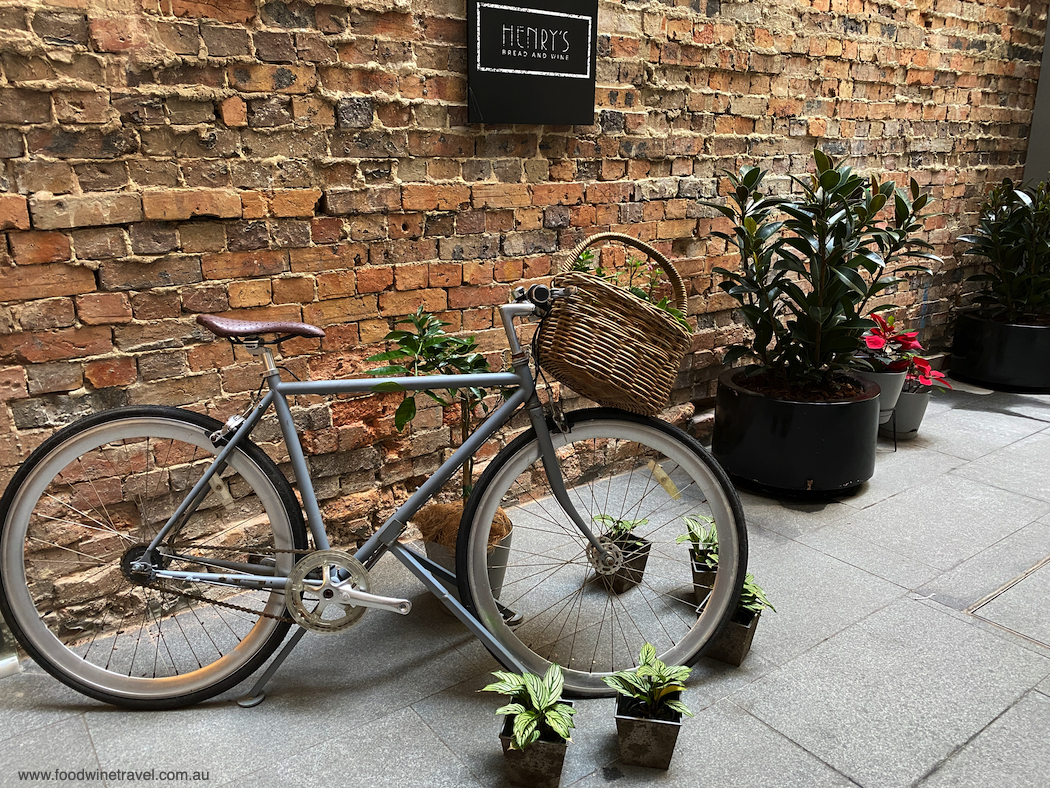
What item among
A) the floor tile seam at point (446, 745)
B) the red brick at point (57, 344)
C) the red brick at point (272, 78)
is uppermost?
the red brick at point (272, 78)

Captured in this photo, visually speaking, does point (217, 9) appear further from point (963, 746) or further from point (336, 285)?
point (963, 746)

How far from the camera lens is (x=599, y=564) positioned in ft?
6.32

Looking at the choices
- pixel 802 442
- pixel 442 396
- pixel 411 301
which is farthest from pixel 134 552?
pixel 802 442

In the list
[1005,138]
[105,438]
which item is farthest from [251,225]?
[1005,138]

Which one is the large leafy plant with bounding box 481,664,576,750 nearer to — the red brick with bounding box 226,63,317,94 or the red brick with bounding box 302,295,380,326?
the red brick with bounding box 302,295,380,326

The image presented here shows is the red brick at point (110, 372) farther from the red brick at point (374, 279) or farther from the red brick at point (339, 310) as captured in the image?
the red brick at point (374, 279)

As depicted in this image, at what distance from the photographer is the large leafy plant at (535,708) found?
1.58 metres

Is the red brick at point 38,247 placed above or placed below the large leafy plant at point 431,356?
above

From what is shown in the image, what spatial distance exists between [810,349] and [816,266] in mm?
375

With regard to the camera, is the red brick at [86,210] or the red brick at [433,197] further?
the red brick at [433,197]

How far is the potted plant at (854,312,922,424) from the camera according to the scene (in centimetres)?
342

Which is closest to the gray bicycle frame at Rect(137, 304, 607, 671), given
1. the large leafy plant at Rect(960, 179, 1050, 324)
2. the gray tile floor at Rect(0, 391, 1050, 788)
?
the gray tile floor at Rect(0, 391, 1050, 788)

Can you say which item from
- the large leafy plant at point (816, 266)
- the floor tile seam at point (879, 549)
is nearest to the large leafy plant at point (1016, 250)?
the large leafy plant at point (816, 266)

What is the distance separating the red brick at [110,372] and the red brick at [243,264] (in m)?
0.32
